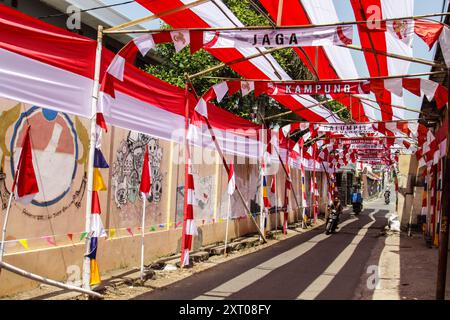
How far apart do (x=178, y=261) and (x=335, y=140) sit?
624 inches

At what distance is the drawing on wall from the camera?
31.4 feet

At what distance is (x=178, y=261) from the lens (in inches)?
417

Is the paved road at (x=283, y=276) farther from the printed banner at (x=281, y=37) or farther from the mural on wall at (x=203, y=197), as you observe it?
the printed banner at (x=281, y=37)

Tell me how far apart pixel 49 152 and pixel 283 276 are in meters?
5.25

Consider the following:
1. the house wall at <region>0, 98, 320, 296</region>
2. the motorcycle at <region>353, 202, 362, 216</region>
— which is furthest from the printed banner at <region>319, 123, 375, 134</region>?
the motorcycle at <region>353, 202, 362, 216</region>

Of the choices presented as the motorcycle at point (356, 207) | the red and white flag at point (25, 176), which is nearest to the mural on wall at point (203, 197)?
the red and white flag at point (25, 176)

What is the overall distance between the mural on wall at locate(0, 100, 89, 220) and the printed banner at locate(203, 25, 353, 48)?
2.84 metres

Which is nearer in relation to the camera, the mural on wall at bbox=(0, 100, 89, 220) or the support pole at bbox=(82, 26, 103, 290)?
the mural on wall at bbox=(0, 100, 89, 220)

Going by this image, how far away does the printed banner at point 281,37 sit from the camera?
759cm

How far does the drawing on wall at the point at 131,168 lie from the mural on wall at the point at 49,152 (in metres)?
1.27

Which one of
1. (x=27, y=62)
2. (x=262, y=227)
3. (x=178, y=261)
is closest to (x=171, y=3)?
(x=27, y=62)

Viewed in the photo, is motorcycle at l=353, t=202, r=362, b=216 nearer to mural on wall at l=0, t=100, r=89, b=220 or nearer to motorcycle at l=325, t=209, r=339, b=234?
motorcycle at l=325, t=209, r=339, b=234

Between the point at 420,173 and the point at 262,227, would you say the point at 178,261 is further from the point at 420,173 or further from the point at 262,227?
the point at 420,173

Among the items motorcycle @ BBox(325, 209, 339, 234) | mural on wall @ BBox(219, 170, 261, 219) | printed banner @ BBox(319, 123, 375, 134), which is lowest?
motorcycle @ BBox(325, 209, 339, 234)
